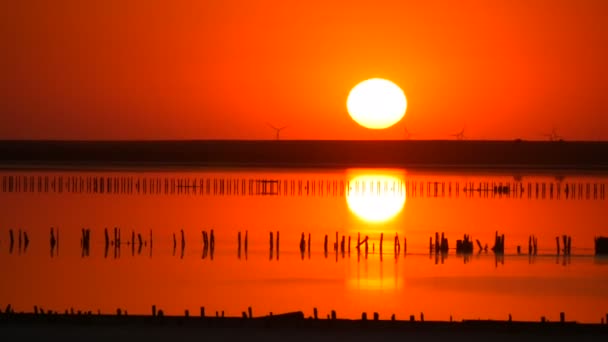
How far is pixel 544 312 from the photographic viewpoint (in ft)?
74.3

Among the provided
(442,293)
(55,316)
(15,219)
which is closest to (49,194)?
(15,219)

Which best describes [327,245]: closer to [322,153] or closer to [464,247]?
[464,247]

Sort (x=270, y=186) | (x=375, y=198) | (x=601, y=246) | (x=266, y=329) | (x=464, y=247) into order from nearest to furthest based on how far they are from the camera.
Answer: (x=266, y=329) → (x=601, y=246) → (x=464, y=247) → (x=375, y=198) → (x=270, y=186)

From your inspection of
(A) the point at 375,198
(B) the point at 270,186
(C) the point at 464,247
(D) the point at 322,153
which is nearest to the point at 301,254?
(C) the point at 464,247

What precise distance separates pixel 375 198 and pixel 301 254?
23103mm

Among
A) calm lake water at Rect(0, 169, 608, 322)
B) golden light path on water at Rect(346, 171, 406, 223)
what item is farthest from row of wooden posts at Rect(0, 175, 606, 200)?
calm lake water at Rect(0, 169, 608, 322)

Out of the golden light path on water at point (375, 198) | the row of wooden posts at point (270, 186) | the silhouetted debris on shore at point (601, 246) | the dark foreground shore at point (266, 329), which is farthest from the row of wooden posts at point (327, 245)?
the row of wooden posts at point (270, 186)

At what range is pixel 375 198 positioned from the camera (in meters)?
54.8

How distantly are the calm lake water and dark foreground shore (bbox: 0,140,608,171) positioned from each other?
49.1 metres

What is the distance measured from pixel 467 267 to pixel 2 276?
10518 millimetres

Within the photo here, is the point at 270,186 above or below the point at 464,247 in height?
below

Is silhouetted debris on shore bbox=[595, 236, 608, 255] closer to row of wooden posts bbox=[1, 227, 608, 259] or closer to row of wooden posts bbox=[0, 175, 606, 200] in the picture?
row of wooden posts bbox=[1, 227, 608, 259]

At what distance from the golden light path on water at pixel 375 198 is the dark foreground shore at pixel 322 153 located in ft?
118

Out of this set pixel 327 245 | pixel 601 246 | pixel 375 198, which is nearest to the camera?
pixel 601 246
